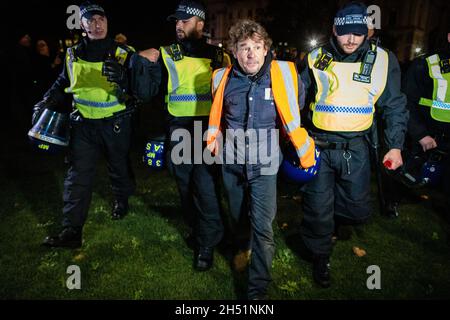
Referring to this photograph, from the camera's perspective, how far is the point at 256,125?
2793mm

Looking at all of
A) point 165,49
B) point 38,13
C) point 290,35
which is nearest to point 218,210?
point 165,49

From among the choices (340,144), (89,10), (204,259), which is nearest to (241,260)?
(204,259)

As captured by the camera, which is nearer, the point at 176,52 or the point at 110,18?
the point at 176,52

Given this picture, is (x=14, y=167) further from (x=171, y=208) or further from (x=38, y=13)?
(x=38, y=13)

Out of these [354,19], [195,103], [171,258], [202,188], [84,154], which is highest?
[354,19]

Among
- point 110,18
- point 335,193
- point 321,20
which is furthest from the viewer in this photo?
point 321,20

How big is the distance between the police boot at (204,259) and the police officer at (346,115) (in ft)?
3.48

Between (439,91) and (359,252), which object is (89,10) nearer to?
(439,91)

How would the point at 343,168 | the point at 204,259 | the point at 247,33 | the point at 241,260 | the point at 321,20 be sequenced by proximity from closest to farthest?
the point at 247,33, the point at 343,168, the point at 204,259, the point at 241,260, the point at 321,20

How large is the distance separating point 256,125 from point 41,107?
8.33 feet

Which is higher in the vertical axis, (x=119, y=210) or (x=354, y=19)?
(x=354, y=19)

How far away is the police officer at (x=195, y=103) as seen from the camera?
3.41 metres

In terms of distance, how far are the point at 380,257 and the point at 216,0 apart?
80833 millimetres

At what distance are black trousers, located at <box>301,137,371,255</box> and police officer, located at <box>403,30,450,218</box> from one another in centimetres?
91
